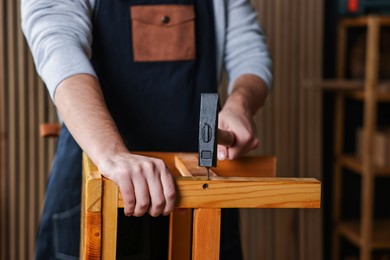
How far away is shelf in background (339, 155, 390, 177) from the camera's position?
3.70m

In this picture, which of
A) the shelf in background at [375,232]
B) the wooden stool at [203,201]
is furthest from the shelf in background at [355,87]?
the wooden stool at [203,201]

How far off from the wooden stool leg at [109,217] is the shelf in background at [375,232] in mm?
2603

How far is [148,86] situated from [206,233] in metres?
0.85

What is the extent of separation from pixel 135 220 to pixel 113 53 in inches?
18.1

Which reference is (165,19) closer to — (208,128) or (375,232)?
(208,128)

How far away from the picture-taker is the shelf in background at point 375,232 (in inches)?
144

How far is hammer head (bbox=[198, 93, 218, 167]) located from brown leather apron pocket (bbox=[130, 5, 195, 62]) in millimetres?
784

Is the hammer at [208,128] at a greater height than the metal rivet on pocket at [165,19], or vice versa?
the metal rivet on pocket at [165,19]

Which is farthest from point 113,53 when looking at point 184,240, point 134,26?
point 184,240

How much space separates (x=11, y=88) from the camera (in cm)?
351

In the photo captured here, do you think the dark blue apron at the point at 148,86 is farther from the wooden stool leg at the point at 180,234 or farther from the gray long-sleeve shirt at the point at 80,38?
the wooden stool leg at the point at 180,234

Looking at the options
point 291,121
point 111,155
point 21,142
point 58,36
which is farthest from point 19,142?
point 111,155

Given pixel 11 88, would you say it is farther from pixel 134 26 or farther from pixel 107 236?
pixel 107 236

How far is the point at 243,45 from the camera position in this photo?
2.14 metres
